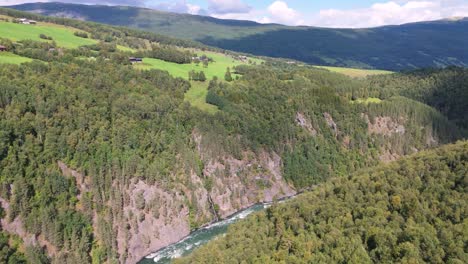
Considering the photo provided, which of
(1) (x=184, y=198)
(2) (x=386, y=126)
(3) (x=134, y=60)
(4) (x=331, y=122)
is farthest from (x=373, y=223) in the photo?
(3) (x=134, y=60)

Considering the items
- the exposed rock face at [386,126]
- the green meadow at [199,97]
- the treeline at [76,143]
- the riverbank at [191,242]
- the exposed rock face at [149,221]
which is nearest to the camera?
the treeline at [76,143]

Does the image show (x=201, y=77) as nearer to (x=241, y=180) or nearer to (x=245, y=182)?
(x=241, y=180)

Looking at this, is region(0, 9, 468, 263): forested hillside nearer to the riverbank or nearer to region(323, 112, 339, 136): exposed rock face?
region(323, 112, 339, 136): exposed rock face

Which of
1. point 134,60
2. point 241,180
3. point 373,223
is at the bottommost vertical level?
point 241,180

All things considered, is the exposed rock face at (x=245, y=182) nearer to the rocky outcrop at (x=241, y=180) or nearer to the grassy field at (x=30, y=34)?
the rocky outcrop at (x=241, y=180)

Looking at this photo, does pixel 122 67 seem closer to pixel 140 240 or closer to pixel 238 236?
pixel 140 240

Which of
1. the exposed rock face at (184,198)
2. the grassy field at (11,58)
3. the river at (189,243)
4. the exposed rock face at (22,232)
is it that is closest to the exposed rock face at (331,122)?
the exposed rock face at (184,198)
